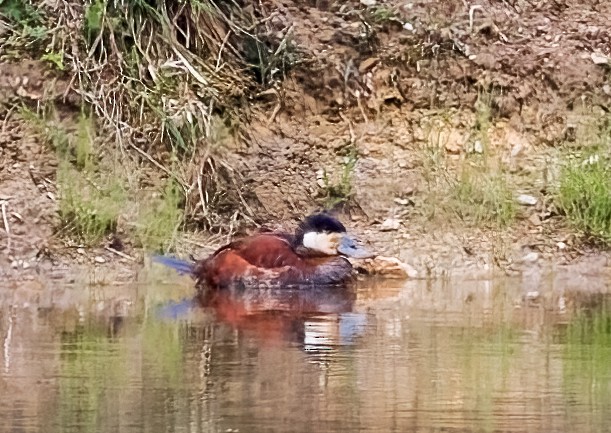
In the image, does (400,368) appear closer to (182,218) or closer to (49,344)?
(49,344)

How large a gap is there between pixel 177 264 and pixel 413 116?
7.05 ft

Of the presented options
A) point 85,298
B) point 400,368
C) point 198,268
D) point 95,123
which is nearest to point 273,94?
point 95,123

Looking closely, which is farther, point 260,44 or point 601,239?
point 260,44

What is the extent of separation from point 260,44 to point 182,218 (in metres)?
1.42

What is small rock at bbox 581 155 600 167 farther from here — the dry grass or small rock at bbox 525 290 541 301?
the dry grass

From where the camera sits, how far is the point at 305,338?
578 centimetres

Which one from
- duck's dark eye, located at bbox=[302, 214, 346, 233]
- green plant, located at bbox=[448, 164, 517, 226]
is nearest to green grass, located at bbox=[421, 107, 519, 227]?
green plant, located at bbox=[448, 164, 517, 226]

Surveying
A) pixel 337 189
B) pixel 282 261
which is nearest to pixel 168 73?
pixel 337 189

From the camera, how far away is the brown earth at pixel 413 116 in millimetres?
8125

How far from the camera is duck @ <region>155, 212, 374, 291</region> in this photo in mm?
7305

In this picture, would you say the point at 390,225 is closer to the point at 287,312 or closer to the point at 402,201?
the point at 402,201

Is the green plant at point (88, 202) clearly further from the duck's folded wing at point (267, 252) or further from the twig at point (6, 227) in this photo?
the duck's folded wing at point (267, 252)

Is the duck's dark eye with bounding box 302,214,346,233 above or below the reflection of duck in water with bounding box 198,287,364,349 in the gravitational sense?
above

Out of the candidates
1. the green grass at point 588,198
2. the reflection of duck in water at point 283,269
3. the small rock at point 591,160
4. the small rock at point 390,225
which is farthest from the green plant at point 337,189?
the small rock at point 591,160
